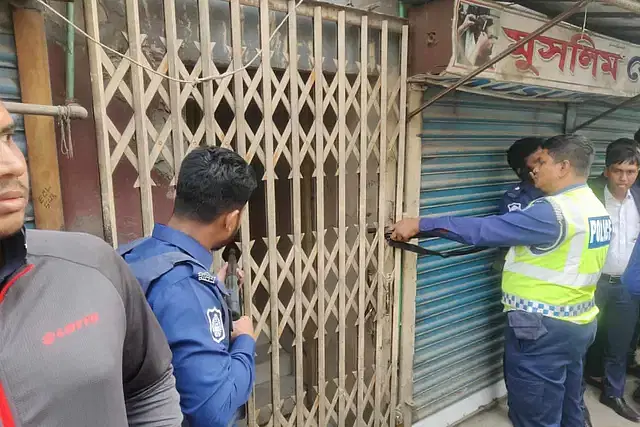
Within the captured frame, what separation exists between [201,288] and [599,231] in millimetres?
2553

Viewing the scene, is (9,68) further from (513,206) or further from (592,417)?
(592,417)

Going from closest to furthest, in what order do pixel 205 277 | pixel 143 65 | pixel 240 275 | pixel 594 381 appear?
pixel 205 277 < pixel 143 65 < pixel 240 275 < pixel 594 381

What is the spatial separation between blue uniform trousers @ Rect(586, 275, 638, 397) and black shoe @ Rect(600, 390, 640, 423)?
48 millimetres

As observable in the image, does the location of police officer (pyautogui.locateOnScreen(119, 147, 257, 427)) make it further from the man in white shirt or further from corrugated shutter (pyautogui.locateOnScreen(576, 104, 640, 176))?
corrugated shutter (pyautogui.locateOnScreen(576, 104, 640, 176))

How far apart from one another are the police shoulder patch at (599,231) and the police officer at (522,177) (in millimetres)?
440

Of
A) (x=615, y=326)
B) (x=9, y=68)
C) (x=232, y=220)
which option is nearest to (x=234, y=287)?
(x=232, y=220)

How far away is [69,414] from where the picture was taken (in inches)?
34.9

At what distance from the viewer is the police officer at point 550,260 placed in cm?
277

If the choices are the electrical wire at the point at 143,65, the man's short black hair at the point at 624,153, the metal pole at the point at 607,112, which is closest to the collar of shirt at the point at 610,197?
the man's short black hair at the point at 624,153

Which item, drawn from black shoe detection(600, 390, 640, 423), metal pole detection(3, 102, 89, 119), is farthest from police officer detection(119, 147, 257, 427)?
black shoe detection(600, 390, 640, 423)

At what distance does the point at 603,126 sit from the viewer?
175 inches

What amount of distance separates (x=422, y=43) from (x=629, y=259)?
2.58m

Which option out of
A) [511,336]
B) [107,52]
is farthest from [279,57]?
[511,336]

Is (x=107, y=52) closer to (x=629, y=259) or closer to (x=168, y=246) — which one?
(x=168, y=246)
